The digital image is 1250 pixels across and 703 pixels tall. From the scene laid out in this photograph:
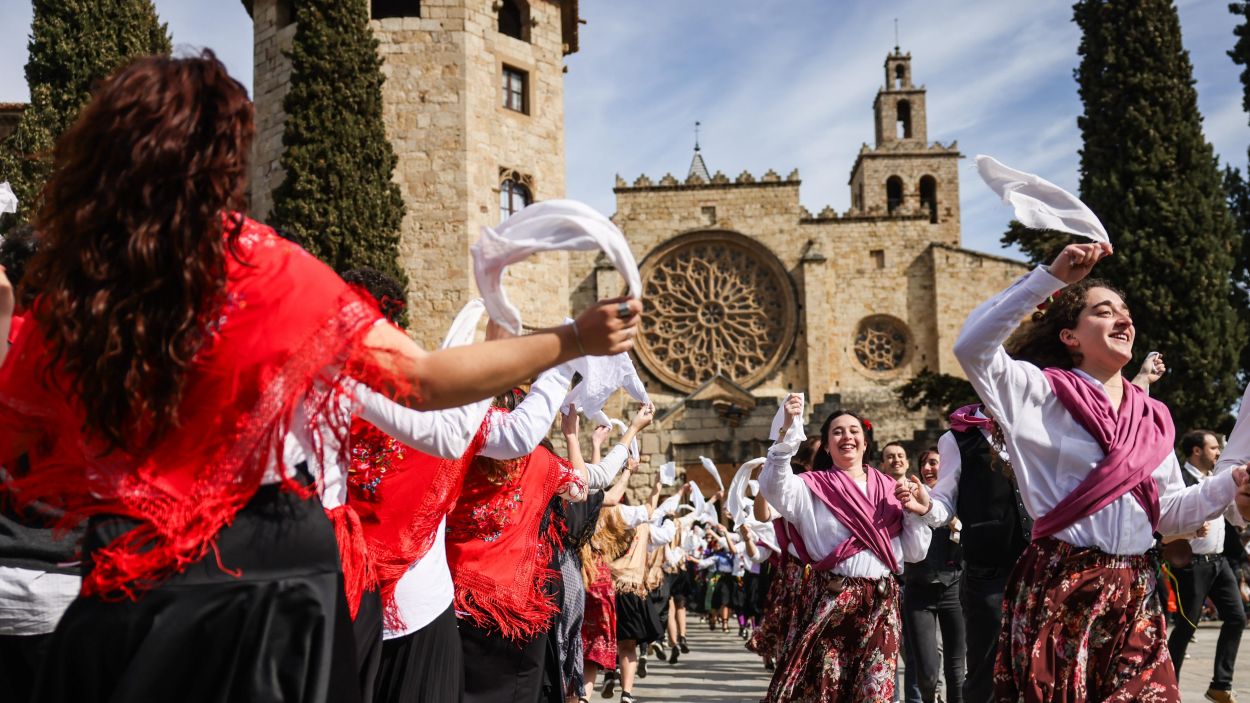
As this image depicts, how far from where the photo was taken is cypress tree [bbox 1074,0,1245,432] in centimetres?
2364

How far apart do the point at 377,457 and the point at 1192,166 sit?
2496cm

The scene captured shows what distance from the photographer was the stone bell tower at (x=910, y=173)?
5100 cm

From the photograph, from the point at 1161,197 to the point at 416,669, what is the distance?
24289mm

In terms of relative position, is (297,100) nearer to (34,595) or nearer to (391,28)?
(391,28)

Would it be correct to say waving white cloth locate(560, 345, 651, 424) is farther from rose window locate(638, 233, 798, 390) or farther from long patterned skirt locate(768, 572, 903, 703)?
rose window locate(638, 233, 798, 390)

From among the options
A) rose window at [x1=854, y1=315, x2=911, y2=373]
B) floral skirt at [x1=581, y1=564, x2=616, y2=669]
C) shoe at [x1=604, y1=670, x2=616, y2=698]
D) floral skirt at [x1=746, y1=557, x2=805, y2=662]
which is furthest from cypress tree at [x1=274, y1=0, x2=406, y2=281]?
rose window at [x1=854, y1=315, x2=911, y2=373]

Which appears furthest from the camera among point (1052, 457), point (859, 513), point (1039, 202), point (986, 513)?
point (986, 513)

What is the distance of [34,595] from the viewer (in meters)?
3.33

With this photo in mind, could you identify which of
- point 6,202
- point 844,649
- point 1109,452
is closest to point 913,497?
point 844,649

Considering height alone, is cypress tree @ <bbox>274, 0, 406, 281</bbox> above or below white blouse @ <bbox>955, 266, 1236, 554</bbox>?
above

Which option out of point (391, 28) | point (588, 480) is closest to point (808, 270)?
point (391, 28)

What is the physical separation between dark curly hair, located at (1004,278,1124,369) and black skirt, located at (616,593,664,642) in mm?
6675

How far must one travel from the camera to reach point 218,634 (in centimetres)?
212

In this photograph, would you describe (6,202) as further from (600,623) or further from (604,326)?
(600,623)
